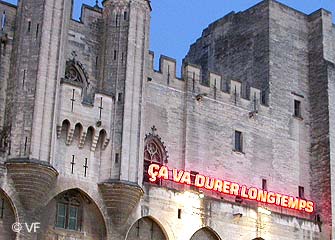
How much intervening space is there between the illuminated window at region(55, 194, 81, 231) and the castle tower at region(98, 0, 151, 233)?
4.45 ft

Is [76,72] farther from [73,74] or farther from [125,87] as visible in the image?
[125,87]

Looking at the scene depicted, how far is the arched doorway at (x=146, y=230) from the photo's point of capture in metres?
34.5

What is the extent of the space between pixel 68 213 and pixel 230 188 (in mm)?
8866

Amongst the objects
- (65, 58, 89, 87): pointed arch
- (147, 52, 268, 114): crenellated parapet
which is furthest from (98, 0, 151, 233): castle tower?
(147, 52, 268, 114): crenellated parapet

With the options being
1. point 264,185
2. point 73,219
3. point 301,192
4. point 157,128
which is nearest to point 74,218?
point 73,219

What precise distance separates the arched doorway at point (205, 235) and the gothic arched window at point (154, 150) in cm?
303

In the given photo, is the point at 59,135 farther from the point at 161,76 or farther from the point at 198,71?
the point at 198,71

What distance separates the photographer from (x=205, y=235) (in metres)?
36.9

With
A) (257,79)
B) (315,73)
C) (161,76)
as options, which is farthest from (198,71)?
(315,73)

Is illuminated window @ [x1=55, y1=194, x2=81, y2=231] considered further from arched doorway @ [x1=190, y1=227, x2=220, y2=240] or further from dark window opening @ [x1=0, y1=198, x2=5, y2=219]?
arched doorway @ [x1=190, y1=227, x2=220, y2=240]

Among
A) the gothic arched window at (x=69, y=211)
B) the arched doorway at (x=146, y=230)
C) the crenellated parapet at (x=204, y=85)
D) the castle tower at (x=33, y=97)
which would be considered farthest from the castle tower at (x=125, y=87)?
the castle tower at (x=33, y=97)

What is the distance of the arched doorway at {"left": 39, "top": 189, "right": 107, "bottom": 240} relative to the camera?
3219 centimetres

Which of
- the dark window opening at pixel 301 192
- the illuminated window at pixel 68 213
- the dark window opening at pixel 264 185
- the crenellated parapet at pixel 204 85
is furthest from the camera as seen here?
the dark window opening at pixel 301 192

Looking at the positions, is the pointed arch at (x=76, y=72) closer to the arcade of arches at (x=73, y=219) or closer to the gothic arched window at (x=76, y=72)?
Result: the gothic arched window at (x=76, y=72)
